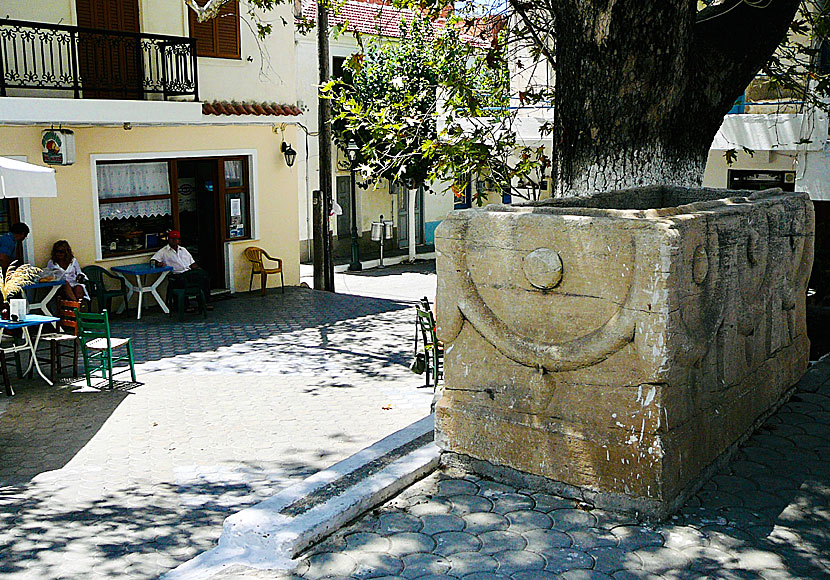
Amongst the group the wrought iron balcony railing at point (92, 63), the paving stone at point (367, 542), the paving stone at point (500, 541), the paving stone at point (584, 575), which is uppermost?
the wrought iron balcony railing at point (92, 63)

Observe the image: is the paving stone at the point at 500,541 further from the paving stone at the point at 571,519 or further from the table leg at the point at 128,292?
the table leg at the point at 128,292

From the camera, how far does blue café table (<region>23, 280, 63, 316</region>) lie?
480 inches

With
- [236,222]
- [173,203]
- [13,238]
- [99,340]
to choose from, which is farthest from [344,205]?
[99,340]

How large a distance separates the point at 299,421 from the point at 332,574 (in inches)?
173

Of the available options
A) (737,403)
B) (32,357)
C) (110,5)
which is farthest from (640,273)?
(110,5)

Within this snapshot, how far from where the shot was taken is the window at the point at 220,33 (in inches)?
622

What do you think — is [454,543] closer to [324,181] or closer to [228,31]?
[324,181]

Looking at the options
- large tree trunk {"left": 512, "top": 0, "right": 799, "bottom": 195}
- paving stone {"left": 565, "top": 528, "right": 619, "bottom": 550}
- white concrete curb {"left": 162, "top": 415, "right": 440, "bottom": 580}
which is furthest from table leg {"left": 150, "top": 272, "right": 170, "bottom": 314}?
paving stone {"left": 565, "top": 528, "right": 619, "bottom": 550}

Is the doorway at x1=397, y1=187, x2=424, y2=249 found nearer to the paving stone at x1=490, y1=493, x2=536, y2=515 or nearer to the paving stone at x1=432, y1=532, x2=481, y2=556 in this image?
the paving stone at x1=490, y1=493, x2=536, y2=515

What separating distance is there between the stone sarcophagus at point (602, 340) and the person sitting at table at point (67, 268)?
9.03m

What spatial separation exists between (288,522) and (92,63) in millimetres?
11699

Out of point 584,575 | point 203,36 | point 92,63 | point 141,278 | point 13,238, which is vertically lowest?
point 584,575

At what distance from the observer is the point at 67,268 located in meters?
13.2

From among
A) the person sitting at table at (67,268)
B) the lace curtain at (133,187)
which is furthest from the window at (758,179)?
the person sitting at table at (67,268)
